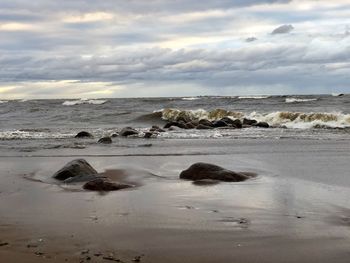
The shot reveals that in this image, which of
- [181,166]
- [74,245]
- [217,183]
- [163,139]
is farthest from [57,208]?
[163,139]

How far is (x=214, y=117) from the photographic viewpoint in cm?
3359

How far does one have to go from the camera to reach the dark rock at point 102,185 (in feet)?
26.8

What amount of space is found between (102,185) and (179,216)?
91.3 inches

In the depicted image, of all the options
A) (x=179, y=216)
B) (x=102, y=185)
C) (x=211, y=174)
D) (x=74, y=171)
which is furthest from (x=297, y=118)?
(x=179, y=216)

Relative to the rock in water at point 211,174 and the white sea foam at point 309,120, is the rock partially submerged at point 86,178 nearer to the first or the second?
the rock in water at point 211,174

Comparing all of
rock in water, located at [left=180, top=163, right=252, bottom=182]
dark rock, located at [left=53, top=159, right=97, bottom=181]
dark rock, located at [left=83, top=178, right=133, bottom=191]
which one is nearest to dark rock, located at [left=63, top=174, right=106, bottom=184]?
dark rock, located at [left=53, top=159, right=97, bottom=181]

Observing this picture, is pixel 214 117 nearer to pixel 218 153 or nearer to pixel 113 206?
pixel 218 153

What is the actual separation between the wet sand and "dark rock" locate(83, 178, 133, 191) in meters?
0.23

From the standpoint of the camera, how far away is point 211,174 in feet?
29.6

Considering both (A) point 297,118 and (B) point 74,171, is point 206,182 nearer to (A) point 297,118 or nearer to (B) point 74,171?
(B) point 74,171

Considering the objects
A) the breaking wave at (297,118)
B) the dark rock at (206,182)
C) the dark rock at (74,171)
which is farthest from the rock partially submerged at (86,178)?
the breaking wave at (297,118)

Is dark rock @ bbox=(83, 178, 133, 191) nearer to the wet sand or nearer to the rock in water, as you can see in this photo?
the wet sand

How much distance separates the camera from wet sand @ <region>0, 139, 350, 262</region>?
4.87 meters

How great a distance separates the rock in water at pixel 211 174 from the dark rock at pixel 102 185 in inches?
49.7
